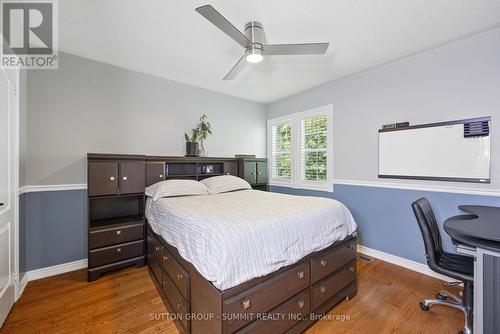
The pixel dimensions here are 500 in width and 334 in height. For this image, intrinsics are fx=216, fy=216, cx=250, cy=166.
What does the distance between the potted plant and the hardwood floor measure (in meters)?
1.86

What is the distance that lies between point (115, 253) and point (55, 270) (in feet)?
2.45

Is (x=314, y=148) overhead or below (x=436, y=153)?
overhead

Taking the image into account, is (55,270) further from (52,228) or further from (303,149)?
(303,149)

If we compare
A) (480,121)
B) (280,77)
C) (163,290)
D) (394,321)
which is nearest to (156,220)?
(163,290)

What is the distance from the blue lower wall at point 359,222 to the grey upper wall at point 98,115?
0.94 ft

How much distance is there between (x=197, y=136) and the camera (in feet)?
12.2

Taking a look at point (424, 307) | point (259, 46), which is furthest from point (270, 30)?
point (424, 307)

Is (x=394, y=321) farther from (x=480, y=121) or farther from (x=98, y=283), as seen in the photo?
(x=98, y=283)

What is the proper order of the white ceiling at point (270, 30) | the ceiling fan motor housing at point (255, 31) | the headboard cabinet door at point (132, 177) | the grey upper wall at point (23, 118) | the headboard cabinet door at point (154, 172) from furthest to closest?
1. the headboard cabinet door at point (154, 172)
2. the headboard cabinet door at point (132, 177)
3. the grey upper wall at point (23, 118)
4. the ceiling fan motor housing at point (255, 31)
5. the white ceiling at point (270, 30)

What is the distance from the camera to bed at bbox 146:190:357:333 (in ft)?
4.42

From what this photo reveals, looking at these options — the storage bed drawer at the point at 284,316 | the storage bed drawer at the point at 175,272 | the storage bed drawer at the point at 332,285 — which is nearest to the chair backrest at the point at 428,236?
the storage bed drawer at the point at 332,285

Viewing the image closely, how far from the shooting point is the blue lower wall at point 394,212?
2480mm

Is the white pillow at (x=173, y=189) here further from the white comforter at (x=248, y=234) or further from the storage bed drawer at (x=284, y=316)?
the storage bed drawer at (x=284, y=316)

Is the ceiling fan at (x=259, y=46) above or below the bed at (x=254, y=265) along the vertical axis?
above
